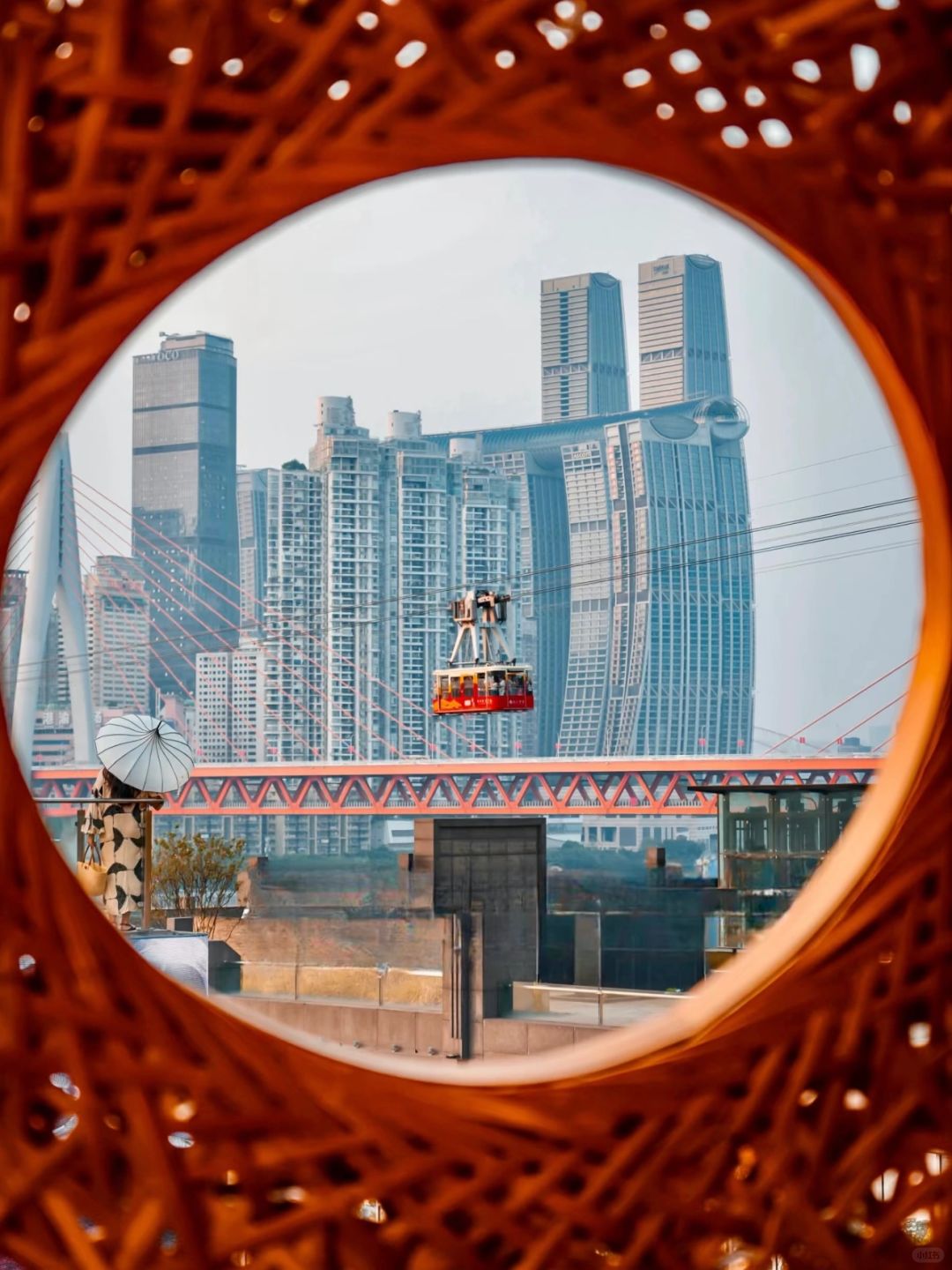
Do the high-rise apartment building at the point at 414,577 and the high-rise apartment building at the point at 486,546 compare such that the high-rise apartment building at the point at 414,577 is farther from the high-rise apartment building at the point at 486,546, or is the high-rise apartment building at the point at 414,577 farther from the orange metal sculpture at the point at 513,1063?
the orange metal sculpture at the point at 513,1063

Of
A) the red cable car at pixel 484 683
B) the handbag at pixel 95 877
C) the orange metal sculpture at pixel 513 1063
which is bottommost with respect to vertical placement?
the handbag at pixel 95 877

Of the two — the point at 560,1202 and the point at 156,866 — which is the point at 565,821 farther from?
the point at 560,1202

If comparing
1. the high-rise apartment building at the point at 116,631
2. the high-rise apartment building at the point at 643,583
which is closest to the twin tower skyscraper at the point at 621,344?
the high-rise apartment building at the point at 643,583

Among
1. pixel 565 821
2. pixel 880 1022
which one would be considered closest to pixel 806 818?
pixel 880 1022

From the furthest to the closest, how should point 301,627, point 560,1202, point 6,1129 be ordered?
point 301,627, point 560,1202, point 6,1129

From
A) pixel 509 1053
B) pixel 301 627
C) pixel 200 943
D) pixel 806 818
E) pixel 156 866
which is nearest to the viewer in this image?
pixel 509 1053
